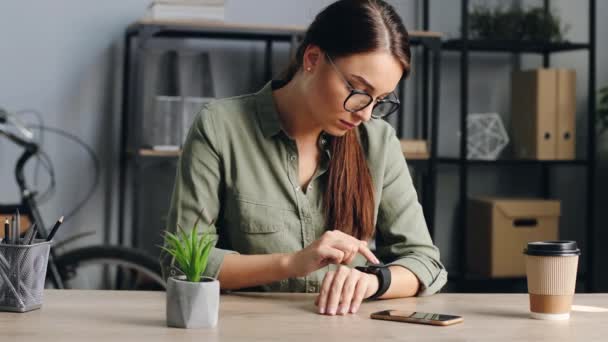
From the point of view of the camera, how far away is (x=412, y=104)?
151 inches

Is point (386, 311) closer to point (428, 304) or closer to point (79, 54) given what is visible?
point (428, 304)

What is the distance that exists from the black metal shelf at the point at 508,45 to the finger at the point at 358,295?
234cm

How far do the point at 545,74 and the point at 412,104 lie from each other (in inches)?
22.7

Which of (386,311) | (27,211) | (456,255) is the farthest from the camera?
(456,255)

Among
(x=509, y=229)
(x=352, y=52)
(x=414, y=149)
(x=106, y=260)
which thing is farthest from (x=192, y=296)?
(x=509, y=229)

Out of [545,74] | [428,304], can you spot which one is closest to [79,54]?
[545,74]

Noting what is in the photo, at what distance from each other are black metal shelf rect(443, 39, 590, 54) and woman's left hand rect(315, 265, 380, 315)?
2.33 m

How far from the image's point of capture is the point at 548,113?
145 inches

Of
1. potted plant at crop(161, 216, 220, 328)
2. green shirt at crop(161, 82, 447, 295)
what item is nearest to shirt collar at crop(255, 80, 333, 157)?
green shirt at crop(161, 82, 447, 295)

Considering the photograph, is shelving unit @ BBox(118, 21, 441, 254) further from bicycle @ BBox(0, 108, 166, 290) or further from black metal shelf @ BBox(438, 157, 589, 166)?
bicycle @ BBox(0, 108, 166, 290)

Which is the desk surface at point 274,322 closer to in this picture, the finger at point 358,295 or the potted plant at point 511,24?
the finger at point 358,295

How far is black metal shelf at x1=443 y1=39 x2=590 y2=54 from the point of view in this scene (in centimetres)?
366

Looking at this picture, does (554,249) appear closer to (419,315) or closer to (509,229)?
(419,315)

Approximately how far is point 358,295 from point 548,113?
2473mm
